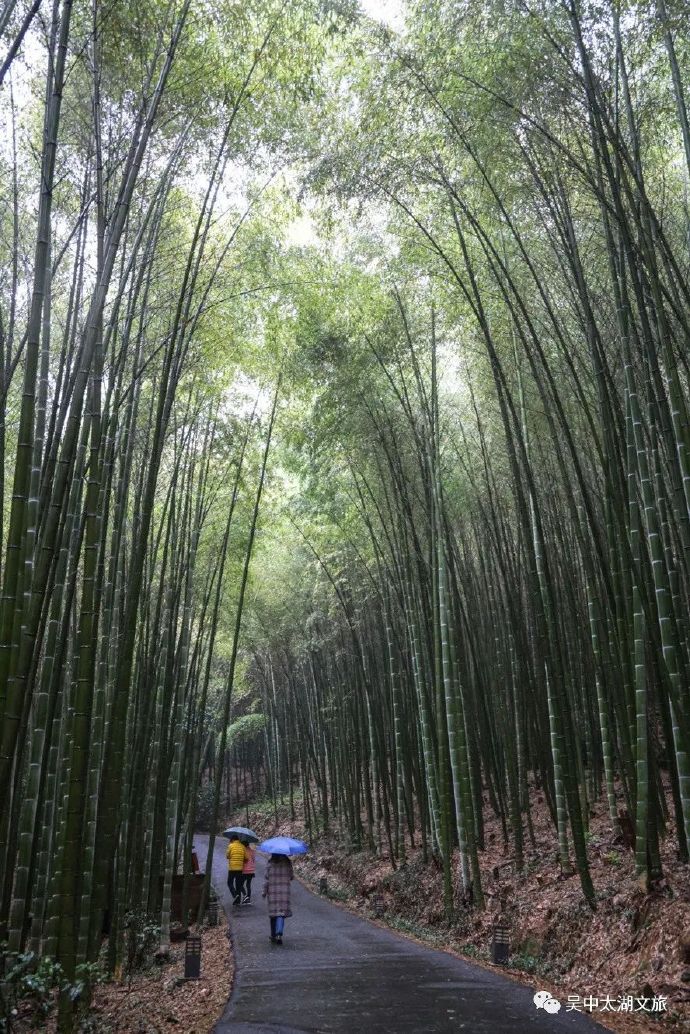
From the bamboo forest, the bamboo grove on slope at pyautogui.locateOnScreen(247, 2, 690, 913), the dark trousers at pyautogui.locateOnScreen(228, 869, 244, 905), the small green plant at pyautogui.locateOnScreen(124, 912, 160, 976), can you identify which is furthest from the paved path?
the dark trousers at pyautogui.locateOnScreen(228, 869, 244, 905)

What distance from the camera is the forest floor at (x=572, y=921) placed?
333cm

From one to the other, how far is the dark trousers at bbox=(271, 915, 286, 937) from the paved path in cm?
9

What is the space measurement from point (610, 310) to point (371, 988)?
464 centimetres

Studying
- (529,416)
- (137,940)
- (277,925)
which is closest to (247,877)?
(277,925)

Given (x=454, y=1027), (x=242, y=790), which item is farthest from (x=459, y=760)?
(x=242, y=790)

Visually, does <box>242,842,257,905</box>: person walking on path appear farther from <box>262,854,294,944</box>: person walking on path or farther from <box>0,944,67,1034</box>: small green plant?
<box>0,944,67,1034</box>: small green plant

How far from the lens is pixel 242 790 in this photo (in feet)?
69.4

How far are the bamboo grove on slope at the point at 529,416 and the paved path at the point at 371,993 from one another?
3.07ft

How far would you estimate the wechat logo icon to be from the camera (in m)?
3.28

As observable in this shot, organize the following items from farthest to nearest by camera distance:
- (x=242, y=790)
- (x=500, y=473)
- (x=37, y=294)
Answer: (x=242, y=790) < (x=500, y=473) < (x=37, y=294)

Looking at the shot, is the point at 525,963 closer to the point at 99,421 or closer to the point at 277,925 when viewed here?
the point at 277,925

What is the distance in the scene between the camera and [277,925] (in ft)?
18.1

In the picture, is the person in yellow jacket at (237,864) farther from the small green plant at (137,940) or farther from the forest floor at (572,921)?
the small green plant at (137,940)

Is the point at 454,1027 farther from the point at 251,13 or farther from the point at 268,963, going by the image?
the point at 251,13
